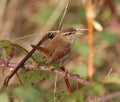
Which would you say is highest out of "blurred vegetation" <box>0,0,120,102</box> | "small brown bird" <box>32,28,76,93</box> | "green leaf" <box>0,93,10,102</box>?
"green leaf" <box>0,93,10,102</box>

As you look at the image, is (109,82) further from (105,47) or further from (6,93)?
(105,47)

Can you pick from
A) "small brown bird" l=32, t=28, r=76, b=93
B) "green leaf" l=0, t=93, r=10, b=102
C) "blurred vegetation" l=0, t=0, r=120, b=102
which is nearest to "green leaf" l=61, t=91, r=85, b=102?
"blurred vegetation" l=0, t=0, r=120, b=102

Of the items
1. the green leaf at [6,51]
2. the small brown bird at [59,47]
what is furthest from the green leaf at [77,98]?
the green leaf at [6,51]

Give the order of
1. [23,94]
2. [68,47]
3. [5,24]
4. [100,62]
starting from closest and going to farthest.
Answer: [23,94], [68,47], [100,62], [5,24]

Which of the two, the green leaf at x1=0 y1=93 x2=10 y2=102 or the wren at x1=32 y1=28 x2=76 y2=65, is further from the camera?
the wren at x1=32 y1=28 x2=76 y2=65

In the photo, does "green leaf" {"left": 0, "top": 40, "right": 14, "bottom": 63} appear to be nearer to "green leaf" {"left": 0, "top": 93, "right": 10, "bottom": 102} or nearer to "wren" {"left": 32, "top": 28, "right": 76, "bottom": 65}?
"wren" {"left": 32, "top": 28, "right": 76, "bottom": 65}

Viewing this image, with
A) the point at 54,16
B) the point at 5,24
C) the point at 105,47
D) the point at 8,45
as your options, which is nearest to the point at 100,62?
the point at 105,47

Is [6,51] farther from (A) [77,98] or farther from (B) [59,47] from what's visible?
(A) [77,98]

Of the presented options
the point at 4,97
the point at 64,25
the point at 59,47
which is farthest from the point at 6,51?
the point at 4,97
